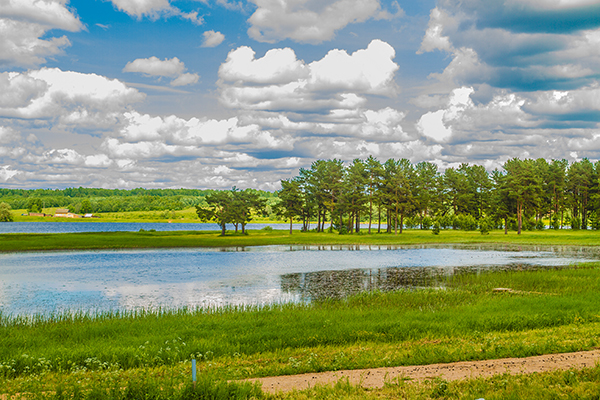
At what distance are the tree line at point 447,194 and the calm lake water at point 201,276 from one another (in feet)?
143

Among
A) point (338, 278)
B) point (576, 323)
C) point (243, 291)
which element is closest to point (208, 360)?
point (576, 323)

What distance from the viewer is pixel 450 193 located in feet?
415

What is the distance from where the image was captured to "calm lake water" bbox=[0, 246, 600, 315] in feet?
88.1

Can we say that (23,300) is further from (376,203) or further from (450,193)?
(450,193)

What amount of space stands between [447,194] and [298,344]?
119 metres

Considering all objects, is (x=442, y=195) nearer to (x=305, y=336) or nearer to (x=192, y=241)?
(x=192, y=241)

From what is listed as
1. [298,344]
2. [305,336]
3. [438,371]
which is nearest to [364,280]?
[305,336]

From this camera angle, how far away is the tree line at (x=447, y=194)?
95.7m

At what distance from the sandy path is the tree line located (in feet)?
267

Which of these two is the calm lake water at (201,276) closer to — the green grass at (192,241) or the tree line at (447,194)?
the green grass at (192,241)

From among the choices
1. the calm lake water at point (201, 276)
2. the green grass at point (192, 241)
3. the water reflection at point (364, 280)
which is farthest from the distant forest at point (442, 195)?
the water reflection at point (364, 280)

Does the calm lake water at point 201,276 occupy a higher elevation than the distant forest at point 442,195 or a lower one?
lower

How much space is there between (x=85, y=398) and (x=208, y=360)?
4.73 metres

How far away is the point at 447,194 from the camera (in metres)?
126
